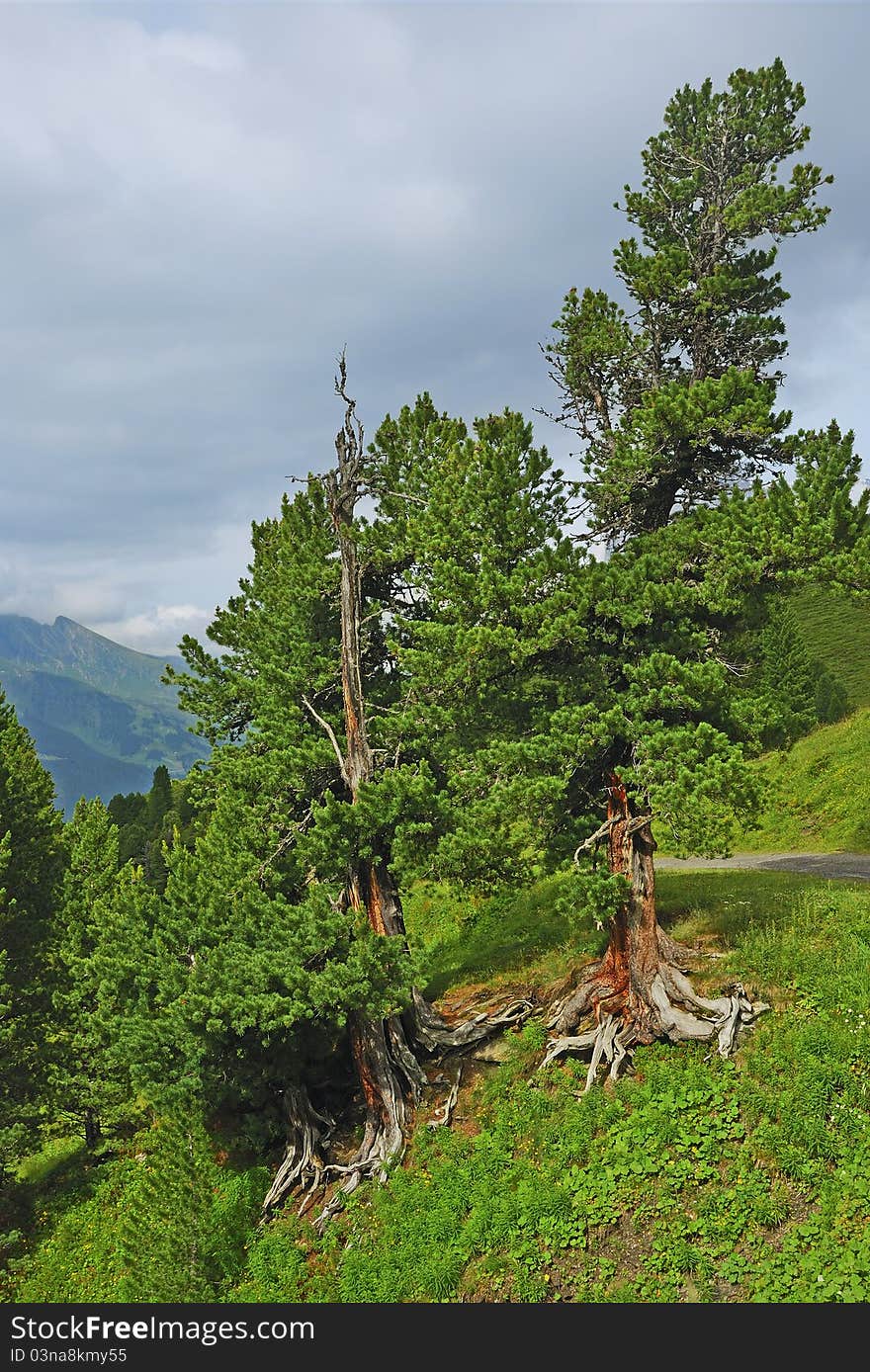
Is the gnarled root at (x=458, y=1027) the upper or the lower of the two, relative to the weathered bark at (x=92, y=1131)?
upper

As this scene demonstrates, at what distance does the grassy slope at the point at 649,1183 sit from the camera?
30.6 ft

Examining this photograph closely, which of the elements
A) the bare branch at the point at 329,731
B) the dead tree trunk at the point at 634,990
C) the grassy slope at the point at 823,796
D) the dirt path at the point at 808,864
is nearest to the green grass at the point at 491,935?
the dead tree trunk at the point at 634,990

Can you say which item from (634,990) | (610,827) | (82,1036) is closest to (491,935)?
(634,990)

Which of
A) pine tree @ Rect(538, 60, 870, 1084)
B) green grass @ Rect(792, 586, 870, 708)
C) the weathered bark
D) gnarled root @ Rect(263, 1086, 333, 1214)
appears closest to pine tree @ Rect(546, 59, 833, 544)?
pine tree @ Rect(538, 60, 870, 1084)

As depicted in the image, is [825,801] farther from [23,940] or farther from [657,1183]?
[23,940]

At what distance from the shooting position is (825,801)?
30781 millimetres

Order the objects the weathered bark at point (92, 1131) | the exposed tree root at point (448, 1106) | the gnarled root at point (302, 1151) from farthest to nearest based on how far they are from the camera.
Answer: the weathered bark at point (92, 1131) < the gnarled root at point (302, 1151) < the exposed tree root at point (448, 1106)

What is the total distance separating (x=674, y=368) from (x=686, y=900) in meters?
12.9

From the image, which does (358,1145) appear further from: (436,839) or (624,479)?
(624,479)

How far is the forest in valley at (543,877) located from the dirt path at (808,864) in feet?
8.38

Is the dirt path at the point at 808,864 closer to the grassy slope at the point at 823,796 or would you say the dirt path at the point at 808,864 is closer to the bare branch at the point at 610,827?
the grassy slope at the point at 823,796

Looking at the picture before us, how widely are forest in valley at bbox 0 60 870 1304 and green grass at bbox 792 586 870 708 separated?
40.4 meters

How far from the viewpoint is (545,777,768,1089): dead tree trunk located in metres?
13.0

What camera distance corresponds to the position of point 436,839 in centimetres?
1545
